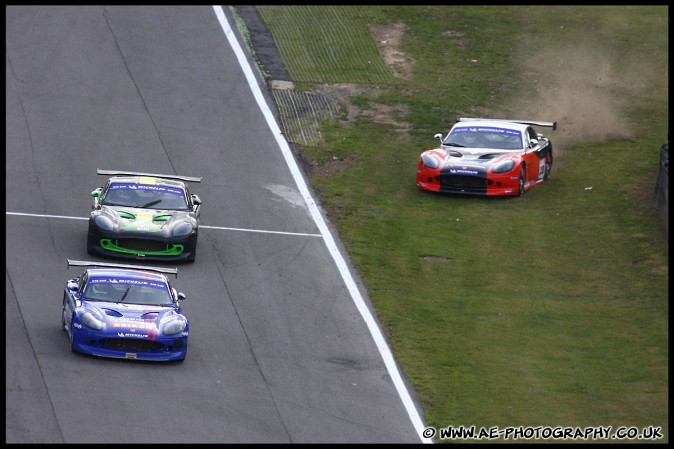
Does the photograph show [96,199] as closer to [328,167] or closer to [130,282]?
[130,282]

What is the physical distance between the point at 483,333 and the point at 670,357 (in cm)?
292

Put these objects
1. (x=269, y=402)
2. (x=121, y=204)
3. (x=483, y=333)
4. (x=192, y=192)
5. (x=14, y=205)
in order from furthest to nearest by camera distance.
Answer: (x=192, y=192), (x=14, y=205), (x=121, y=204), (x=483, y=333), (x=269, y=402)

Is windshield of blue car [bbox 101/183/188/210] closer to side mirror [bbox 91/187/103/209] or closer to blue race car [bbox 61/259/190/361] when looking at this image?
side mirror [bbox 91/187/103/209]

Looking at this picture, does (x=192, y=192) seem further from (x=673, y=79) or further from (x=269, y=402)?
(x=673, y=79)

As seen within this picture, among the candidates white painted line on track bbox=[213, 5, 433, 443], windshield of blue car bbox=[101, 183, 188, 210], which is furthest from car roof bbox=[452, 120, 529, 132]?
windshield of blue car bbox=[101, 183, 188, 210]

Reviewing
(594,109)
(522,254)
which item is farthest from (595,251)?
(594,109)

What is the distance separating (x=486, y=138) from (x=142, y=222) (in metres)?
8.98

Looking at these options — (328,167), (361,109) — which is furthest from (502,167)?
(361,109)

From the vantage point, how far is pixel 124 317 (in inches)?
734

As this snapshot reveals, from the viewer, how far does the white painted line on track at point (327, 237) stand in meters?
18.7

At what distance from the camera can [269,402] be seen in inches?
699

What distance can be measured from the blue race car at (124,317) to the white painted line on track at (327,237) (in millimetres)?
3121

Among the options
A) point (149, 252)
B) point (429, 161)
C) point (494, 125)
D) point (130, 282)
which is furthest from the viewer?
point (494, 125)

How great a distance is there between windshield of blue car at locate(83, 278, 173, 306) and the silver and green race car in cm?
336
